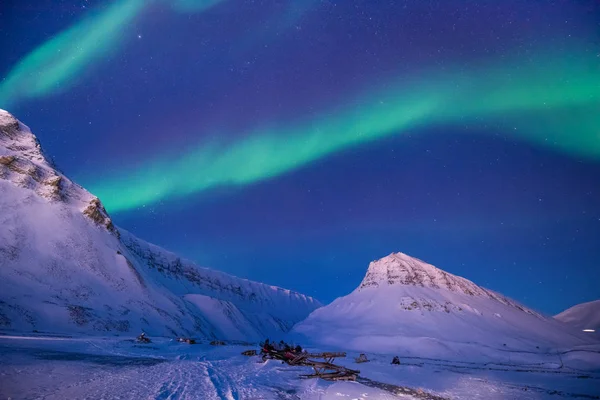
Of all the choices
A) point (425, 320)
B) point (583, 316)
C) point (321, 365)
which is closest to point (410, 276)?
point (425, 320)

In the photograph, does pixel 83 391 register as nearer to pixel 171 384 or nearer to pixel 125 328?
pixel 171 384

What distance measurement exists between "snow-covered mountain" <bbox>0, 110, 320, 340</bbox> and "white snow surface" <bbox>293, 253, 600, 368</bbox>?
3866cm

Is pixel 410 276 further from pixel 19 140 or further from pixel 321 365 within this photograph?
pixel 19 140

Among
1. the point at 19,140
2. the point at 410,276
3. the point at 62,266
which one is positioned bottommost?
the point at 62,266

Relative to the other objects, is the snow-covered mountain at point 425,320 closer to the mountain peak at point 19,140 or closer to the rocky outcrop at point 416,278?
the rocky outcrop at point 416,278

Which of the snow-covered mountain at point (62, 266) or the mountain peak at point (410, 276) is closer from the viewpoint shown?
the snow-covered mountain at point (62, 266)

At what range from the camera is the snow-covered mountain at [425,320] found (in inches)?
2692

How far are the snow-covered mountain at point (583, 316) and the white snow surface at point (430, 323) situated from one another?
6999cm

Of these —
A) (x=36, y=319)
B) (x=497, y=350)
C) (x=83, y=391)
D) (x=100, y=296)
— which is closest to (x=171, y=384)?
(x=83, y=391)

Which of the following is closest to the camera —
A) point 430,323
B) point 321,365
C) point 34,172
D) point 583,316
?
point 321,365

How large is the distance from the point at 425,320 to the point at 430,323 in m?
2.35

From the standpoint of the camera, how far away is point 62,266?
49875mm

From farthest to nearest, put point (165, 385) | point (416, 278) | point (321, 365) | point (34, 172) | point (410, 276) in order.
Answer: point (410, 276) → point (416, 278) → point (34, 172) → point (321, 365) → point (165, 385)

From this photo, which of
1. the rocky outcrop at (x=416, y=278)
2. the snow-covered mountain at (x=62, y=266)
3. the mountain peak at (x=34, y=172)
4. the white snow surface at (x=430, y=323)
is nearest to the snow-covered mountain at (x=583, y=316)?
the rocky outcrop at (x=416, y=278)
